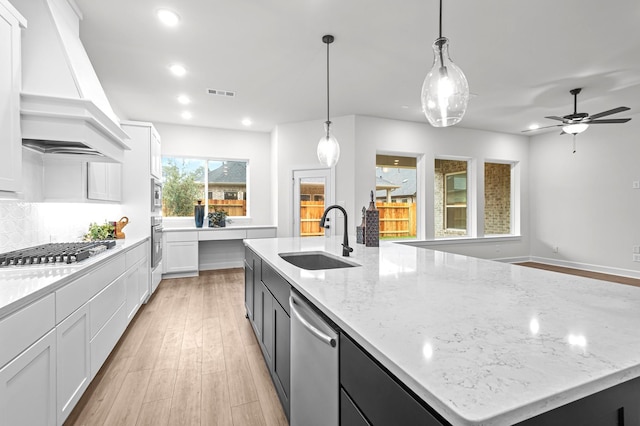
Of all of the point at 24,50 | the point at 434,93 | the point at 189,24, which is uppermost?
the point at 189,24

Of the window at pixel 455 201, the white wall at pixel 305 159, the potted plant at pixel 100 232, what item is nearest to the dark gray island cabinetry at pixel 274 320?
the potted plant at pixel 100 232

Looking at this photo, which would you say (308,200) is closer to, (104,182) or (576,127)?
(104,182)

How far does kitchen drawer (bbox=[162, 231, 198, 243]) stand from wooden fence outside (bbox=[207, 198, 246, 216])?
0.99 m

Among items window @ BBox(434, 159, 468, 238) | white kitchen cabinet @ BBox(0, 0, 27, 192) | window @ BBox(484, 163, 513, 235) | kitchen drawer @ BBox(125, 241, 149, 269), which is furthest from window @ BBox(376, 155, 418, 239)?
white kitchen cabinet @ BBox(0, 0, 27, 192)

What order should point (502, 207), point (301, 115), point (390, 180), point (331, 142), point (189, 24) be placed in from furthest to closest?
point (502, 207), point (390, 180), point (301, 115), point (331, 142), point (189, 24)

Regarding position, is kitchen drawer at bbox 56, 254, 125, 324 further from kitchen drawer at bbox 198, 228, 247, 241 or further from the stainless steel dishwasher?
kitchen drawer at bbox 198, 228, 247, 241

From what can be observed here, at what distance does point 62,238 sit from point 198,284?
2.16 m

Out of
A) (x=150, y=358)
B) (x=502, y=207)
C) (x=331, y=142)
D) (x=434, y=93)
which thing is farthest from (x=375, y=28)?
(x=502, y=207)

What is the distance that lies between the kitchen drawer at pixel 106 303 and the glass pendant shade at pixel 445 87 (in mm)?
2424

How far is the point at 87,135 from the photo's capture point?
1914mm

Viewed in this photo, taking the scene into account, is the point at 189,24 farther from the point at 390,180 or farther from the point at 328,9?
the point at 390,180

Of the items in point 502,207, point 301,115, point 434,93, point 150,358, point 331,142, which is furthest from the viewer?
point 502,207

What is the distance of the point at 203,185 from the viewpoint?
614 centimetres

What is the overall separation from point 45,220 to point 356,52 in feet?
11.0
